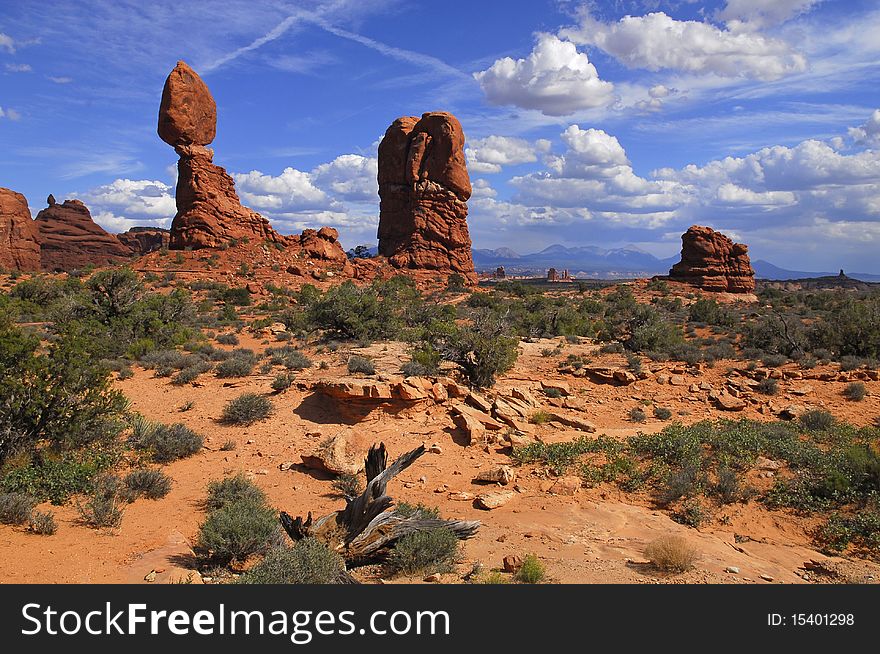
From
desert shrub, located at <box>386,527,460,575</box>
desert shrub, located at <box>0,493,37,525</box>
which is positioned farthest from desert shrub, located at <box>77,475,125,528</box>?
desert shrub, located at <box>386,527,460,575</box>

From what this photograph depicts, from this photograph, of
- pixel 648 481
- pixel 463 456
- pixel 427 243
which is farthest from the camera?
pixel 427 243

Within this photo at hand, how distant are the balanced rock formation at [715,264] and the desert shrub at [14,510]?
1904 inches

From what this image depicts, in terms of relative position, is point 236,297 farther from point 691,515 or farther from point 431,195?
point 691,515

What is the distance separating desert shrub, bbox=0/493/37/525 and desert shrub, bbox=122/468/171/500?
1297 millimetres

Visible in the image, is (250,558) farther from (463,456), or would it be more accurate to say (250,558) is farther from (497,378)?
Result: (497,378)

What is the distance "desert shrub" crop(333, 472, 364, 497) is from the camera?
8.27 m

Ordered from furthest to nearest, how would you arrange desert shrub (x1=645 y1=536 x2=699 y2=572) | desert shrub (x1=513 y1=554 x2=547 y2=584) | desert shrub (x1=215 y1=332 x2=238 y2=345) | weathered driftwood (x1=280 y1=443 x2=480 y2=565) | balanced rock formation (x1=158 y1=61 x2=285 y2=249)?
balanced rock formation (x1=158 y1=61 x2=285 y2=249) → desert shrub (x1=215 y1=332 x2=238 y2=345) → weathered driftwood (x1=280 y1=443 x2=480 y2=565) → desert shrub (x1=645 y1=536 x2=699 y2=572) → desert shrub (x1=513 y1=554 x2=547 y2=584)

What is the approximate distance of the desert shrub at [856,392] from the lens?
1216 centimetres

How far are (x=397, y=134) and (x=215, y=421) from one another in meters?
43.4

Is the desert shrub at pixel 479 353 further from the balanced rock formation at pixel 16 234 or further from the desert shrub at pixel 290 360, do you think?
the balanced rock formation at pixel 16 234

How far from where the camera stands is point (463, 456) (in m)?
9.49

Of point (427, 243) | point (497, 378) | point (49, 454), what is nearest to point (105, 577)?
point (49, 454)

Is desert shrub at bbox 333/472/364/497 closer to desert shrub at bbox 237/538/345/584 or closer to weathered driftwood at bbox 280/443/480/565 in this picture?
weathered driftwood at bbox 280/443/480/565

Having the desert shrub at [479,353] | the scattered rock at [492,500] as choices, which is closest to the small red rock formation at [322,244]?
the desert shrub at [479,353]
